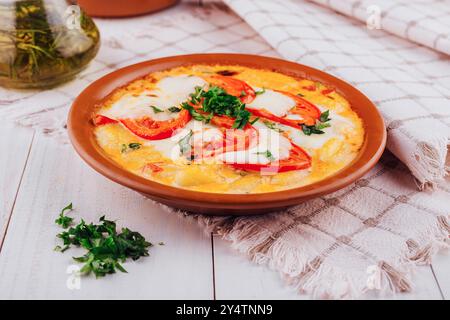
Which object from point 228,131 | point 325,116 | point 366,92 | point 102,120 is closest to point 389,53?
point 366,92

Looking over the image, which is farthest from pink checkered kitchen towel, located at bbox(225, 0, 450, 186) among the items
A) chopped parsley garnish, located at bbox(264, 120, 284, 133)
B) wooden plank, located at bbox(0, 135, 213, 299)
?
wooden plank, located at bbox(0, 135, 213, 299)

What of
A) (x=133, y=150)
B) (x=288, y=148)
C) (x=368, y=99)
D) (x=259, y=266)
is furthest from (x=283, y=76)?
(x=259, y=266)

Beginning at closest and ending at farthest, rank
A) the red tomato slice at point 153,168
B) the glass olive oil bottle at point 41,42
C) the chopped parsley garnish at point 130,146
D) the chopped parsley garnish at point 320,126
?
the red tomato slice at point 153,168 → the chopped parsley garnish at point 130,146 → the chopped parsley garnish at point 320,126 → the glass olive oil bottle at point 41,42

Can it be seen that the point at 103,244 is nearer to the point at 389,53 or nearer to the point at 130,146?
the point at 130,146

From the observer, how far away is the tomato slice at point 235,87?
242cm

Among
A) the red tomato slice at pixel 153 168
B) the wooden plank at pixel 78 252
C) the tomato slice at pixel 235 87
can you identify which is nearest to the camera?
the wooden plank at pixel 78 252

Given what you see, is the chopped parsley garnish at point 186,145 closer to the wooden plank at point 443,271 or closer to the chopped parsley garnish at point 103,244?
the chopped parsley garnish at point 103,244

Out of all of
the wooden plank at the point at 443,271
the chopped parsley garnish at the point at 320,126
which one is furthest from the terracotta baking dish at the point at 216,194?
the wooden plank at the point at 443,271

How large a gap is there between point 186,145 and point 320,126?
1.56 feet

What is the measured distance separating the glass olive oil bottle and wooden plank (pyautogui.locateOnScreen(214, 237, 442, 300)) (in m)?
1.30

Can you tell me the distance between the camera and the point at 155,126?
7.23ft

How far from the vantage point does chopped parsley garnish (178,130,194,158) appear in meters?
2.06

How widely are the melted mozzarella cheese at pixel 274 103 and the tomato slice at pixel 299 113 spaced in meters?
0.02

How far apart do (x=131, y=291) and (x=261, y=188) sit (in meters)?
0.47
